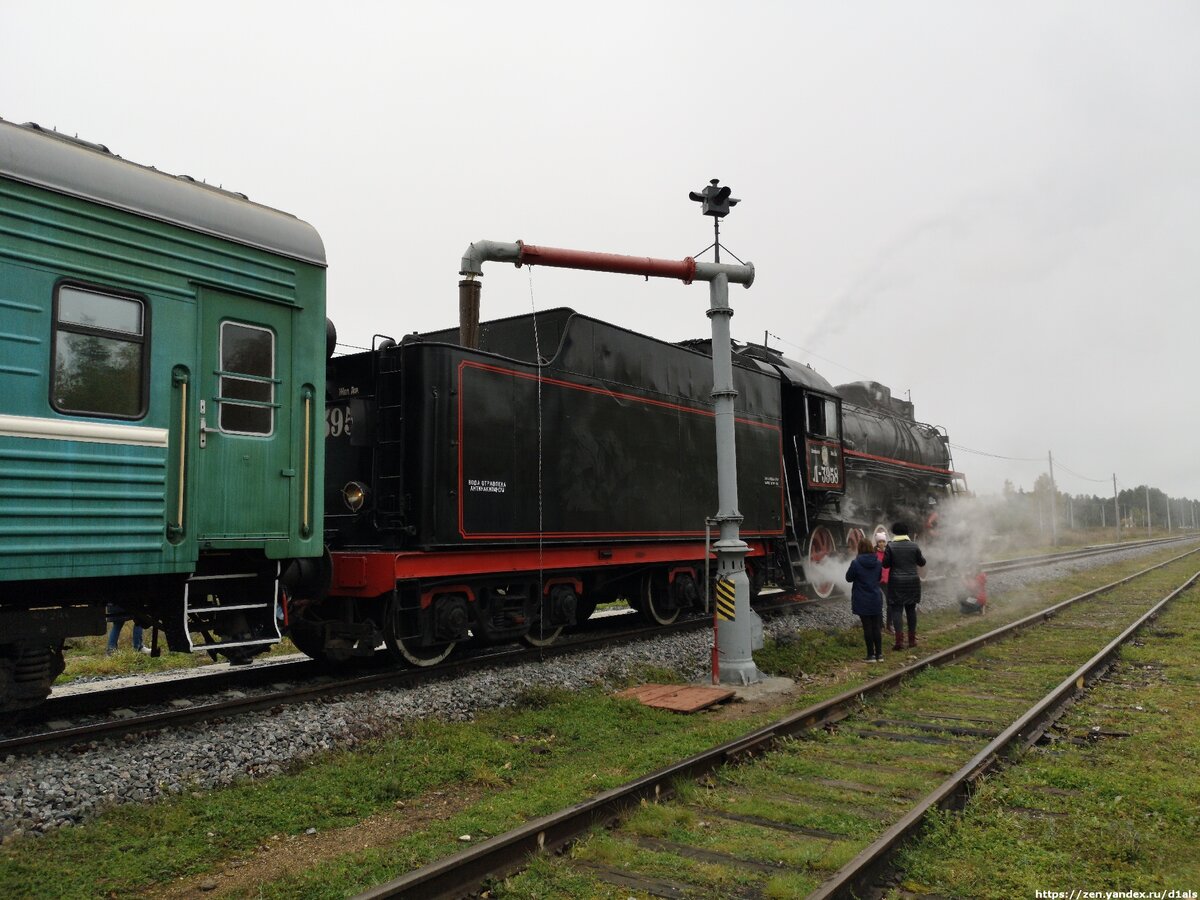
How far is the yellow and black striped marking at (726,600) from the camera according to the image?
8.37m

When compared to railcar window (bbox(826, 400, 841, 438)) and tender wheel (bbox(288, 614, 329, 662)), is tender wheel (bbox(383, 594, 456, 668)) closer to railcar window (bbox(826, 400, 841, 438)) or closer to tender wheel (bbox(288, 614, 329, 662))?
tender wheel (bbox(288, 614, 329, 662))

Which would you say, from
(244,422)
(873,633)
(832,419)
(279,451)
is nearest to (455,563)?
(279,451)

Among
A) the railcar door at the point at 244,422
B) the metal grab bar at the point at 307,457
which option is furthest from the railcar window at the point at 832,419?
the railcar door at the point at 244,422

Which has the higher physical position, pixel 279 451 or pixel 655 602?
pixel 279 451

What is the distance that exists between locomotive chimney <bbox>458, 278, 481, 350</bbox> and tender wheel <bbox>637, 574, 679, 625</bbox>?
3874mm

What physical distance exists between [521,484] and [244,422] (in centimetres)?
312

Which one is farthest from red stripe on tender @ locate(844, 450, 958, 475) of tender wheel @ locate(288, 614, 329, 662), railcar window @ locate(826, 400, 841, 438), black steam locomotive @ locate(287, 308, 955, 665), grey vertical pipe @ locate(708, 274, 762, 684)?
tender wheel @ locate(288, 614, 329, 662)

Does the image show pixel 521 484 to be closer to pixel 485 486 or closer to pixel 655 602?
pixel 485 486

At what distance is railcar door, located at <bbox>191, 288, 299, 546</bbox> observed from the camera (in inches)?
225

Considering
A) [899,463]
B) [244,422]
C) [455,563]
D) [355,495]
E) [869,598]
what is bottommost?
[869,598]

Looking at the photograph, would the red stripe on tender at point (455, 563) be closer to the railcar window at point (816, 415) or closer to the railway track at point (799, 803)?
the railway track at point (799, 803)

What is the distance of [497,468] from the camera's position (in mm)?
8266

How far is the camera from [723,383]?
8641 mm

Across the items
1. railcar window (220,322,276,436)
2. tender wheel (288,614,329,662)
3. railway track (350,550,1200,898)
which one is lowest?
railway track (350,550,1200,898)
